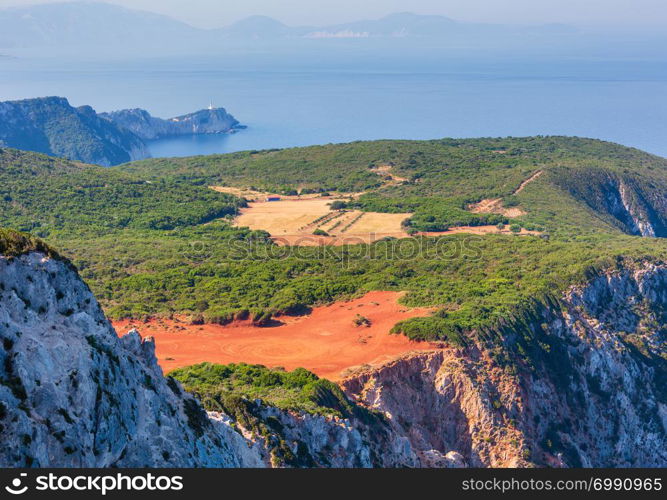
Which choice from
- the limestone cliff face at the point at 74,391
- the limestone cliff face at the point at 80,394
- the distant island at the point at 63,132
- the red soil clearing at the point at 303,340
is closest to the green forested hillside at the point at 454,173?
the red soil clearing at the point at 303,340

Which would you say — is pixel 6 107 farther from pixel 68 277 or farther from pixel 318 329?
pixel 68 277

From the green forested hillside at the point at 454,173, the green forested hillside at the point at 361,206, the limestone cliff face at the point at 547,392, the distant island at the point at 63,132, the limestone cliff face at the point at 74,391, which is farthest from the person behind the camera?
the distant island at the point at 63,132

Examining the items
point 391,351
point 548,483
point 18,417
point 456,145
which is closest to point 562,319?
point 391,351

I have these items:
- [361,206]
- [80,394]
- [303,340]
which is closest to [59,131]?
[361,206]

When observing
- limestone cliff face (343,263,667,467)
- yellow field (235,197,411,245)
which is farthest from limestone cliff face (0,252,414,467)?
yellow field (235,197,411,245)

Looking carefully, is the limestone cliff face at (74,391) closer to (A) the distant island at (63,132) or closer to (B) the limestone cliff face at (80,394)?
(B) the limestone cliff face at (80,394)

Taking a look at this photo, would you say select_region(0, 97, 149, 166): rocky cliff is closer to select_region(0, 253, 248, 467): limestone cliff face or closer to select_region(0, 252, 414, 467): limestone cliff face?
select_region(0, 252, 414, 467): limestone cliff face
